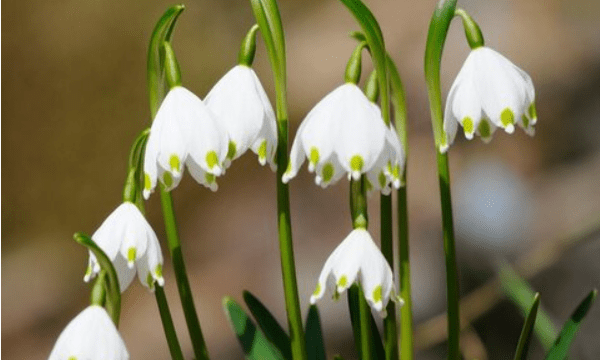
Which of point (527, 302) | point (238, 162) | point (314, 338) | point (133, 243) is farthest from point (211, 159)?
point (238, 162)

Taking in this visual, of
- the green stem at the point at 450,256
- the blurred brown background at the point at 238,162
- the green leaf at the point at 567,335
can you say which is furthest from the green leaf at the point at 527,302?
the blurred brown background at the point at 238,162

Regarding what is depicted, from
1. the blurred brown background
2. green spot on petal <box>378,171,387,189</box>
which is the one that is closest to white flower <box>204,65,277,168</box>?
green spot on petal <box>378,171,387,189</box>

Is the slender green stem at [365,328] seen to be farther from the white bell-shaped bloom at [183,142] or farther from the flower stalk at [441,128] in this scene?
the white bell-shaped bloom at [183,142]

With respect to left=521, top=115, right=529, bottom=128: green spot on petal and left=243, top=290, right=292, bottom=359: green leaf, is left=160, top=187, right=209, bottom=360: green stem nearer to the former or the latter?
left=243, top=290, right=292, bottom=359: green leaf

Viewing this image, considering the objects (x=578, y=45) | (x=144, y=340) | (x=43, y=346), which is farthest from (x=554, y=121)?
(x=43, y=346)

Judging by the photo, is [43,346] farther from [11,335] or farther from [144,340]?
[144,340]

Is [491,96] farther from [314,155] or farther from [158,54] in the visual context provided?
[158,54]

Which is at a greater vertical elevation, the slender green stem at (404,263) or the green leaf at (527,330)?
the slender green stem at (404,263)
